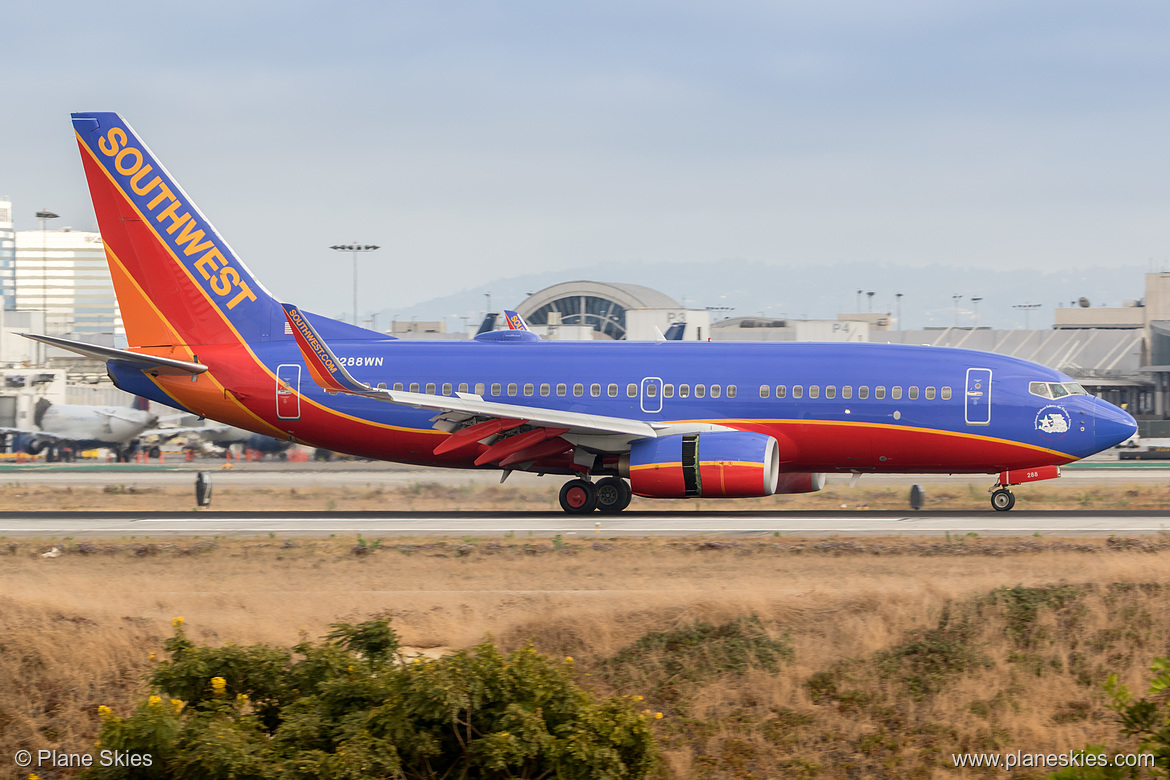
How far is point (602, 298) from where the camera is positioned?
4031 inches

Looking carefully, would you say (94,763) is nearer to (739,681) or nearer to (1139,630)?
(739,681)

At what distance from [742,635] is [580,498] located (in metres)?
13.2

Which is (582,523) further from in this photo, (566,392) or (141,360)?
(141,360)

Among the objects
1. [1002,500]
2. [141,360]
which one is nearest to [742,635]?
[1002,500]

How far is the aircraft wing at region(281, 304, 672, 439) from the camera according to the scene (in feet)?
85.2

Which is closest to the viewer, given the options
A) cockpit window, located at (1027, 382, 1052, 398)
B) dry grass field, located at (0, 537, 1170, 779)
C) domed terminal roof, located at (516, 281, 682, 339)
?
dry grass field, located at (0, 537, 1170, 779)

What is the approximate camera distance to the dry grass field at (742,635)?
13172mm

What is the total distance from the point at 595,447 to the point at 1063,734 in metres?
15.4

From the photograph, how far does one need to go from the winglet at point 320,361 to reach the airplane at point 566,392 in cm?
5

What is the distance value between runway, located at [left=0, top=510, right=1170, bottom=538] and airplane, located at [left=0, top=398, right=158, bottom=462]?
41330 mm

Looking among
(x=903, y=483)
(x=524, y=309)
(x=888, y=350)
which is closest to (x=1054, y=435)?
(x=888, y=350)

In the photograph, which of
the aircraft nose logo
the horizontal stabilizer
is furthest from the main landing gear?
the horizontal stabilizer

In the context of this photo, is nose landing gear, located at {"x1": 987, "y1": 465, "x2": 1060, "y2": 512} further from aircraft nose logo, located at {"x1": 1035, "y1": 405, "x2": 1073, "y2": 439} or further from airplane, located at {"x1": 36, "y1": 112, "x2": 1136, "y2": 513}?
aircraft nose logo, located at {"x1": 1035, "y1": 405, "x2": 1073, "y2": 439}

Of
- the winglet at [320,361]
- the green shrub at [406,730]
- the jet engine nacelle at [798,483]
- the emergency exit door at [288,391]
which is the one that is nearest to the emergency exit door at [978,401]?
the jet engine nacelle at [798,483]
